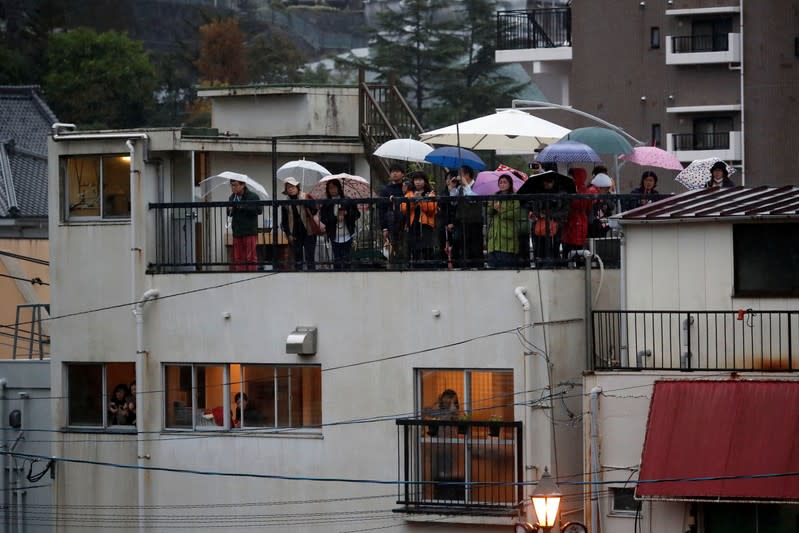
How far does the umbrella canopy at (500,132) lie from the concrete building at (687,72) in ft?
67.9

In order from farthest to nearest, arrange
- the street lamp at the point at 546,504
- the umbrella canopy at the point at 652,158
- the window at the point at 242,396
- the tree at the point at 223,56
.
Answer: the tree at the point at 223,56 → the umbrella canopy at the point at 652,158 → the window at the point at 242,396 → the street lamp at the point at 546,504

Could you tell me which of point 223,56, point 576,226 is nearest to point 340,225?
point 576,226

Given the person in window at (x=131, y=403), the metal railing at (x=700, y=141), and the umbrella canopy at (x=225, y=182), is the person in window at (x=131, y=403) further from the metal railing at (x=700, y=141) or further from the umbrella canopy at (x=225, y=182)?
the metal railing at (x=700, y=141)

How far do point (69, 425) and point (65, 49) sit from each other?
4611 centimetres

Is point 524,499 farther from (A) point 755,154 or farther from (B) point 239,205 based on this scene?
(A) point 755,154

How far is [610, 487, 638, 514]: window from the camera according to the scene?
23.9 m

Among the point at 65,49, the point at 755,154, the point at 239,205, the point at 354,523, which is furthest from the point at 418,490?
the point at 65,49

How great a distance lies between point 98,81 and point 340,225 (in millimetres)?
46638

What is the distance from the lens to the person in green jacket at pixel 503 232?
25.0 m

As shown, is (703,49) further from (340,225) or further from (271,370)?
(271,370)

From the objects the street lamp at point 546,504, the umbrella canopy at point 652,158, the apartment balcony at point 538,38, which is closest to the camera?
the street lamp at point 546,504

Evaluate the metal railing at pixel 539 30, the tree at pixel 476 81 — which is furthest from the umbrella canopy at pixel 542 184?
the tree at pixel 476 81

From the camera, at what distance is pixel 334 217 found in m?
26.4

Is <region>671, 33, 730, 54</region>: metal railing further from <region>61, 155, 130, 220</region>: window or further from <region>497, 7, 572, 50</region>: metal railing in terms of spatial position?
<region>61, 155, 130, 220</region>: window
